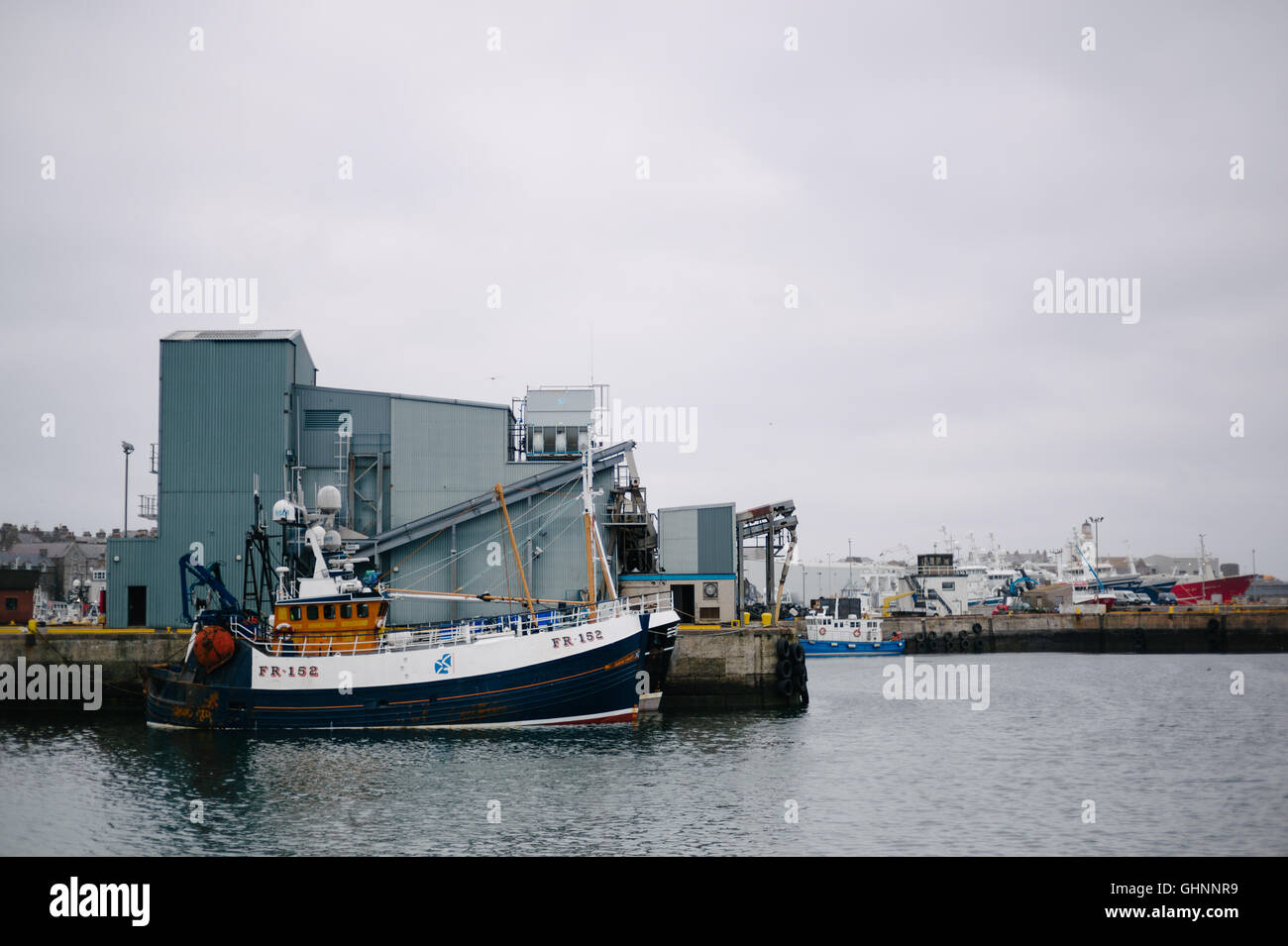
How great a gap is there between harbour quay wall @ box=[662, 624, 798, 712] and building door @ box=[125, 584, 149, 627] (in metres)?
24.2

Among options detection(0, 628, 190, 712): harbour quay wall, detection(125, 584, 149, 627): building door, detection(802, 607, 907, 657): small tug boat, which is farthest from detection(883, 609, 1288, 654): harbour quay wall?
detection(0, 628, 190, 712): harbour quay wall

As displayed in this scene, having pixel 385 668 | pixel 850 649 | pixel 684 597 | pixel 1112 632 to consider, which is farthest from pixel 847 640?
pixel 385 668

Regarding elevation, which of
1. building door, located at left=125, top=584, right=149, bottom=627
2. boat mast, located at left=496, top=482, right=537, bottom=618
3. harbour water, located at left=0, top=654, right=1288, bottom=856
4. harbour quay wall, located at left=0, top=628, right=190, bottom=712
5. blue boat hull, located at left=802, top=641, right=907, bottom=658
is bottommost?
blue boat hull, located at left=802, top=641, right=907, bottom=658

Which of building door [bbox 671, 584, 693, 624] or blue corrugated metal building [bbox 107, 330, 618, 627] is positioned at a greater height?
blue corrugated metal building [bbox 107, 330, 618, 627]

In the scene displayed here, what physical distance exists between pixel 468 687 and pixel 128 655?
54.9ft

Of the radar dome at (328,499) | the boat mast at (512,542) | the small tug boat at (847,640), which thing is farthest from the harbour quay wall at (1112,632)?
the radar dome at (328,499)

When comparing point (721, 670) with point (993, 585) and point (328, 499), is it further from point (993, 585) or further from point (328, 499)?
point (993, 585)

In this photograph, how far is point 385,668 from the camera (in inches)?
1506

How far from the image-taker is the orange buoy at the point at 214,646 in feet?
128

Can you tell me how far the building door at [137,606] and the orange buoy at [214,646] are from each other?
10.7m

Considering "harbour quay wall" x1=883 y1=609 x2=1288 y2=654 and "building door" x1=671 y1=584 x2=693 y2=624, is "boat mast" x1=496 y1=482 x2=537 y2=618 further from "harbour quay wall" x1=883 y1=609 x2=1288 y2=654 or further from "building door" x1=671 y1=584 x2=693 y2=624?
"harbour quay wall" x1=883 y1=609 x2=1288 y2=654

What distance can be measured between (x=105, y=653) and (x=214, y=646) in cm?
886

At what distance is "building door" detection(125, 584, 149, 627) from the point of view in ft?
157

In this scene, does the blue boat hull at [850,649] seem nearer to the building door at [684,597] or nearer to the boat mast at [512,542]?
the building door at [684,597]
